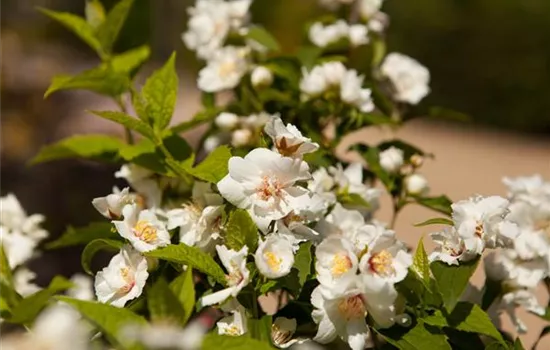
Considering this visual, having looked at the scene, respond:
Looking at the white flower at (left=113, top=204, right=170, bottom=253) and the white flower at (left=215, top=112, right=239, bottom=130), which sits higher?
the white flower at (left=113, top=204, right=170, bottom=253)

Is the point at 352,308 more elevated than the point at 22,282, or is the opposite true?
the point at 352,308

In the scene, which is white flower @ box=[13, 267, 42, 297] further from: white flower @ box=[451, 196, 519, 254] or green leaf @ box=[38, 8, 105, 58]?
white flower @ box=[451, 196, 519, 254]

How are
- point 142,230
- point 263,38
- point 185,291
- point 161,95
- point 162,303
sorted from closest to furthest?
point 162,303
point 185,291
point 142,230
point 161,95
point 263,38

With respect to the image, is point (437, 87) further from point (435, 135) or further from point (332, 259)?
point (332, 259)

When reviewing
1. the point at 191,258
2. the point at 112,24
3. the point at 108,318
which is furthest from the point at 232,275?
the point at 112,24

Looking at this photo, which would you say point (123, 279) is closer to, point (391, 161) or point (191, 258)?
point (191, 258)

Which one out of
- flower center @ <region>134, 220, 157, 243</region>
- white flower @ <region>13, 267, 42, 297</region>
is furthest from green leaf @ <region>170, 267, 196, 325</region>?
white flower @ <region>13, 267, 42, 297</region>

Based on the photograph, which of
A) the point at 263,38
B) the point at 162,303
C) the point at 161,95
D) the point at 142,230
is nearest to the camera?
the point at 162,303
